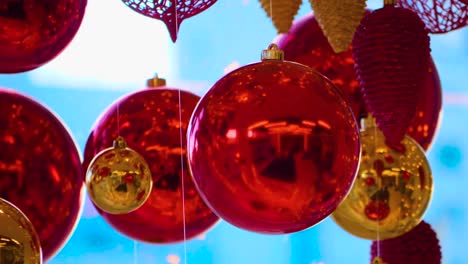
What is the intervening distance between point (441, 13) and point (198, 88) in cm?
165

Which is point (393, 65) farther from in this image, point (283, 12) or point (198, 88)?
point (198, 88)

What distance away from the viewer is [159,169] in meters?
1.23

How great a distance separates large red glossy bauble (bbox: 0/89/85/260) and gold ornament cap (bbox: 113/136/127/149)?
0.06 metres

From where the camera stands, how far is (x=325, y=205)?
745 mm

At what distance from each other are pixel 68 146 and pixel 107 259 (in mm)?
1586

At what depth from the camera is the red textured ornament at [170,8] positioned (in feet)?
3.29

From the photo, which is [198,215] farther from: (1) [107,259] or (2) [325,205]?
(1) [107,259]

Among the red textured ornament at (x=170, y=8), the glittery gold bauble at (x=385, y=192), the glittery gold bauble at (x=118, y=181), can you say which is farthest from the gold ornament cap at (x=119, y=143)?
the glittery gold bauble at (x=385, y=192)

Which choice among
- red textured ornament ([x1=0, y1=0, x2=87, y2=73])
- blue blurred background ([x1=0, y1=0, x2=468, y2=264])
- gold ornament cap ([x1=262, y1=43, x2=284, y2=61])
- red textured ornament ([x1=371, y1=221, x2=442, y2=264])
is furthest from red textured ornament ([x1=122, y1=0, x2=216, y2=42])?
blue blurred background ([x1=0, y1=0, x2=468, y2=264])

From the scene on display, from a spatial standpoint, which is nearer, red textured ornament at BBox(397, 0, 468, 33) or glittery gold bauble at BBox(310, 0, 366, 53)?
glittery gold bauble at BBox(310, 0, 366, 53)

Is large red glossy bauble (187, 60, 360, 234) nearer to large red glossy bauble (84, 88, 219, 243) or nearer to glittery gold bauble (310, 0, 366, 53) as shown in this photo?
glittery gold bauble (310, 0, 366, 53)

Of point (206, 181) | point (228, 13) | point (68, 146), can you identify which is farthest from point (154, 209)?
point (228, 13)

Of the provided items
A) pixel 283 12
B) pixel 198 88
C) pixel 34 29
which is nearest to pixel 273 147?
pixel 34 29

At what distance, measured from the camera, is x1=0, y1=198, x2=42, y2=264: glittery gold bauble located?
625 millimetres
